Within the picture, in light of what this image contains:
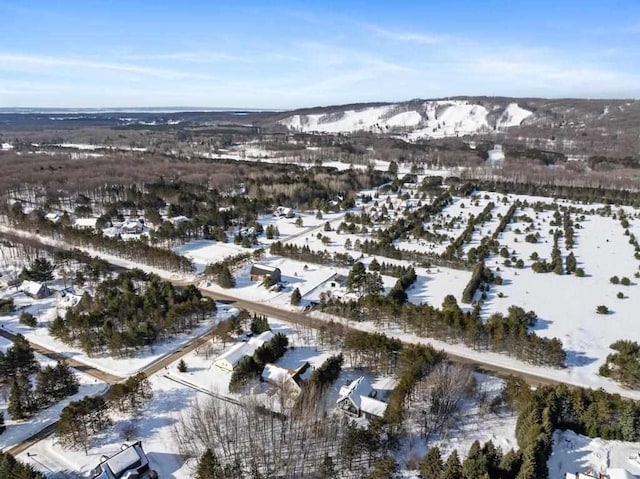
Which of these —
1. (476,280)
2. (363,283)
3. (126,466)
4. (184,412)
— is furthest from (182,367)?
(476,280)

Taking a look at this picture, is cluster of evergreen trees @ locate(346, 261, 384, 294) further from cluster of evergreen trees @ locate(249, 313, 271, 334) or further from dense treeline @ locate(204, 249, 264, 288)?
dense treeline @ locate(204, 249, 264, 288)

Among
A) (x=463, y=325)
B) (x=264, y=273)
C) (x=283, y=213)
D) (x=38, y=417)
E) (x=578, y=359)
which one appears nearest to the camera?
(x=38, y=417)

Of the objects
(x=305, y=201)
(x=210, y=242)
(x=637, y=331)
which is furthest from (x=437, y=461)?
(x=305, y=201)

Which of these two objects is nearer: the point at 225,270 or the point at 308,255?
the point at 225,270

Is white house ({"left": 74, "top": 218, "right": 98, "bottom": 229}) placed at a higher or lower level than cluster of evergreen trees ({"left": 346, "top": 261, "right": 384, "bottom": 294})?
higher

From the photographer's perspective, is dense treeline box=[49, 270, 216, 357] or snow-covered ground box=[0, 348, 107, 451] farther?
dense treeline box=[49, 270, 216, 357]

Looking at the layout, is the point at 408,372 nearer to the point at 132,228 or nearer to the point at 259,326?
the point at 259,326

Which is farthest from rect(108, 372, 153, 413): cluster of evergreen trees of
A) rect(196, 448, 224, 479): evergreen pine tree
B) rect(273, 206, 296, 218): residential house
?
rect(273, 206, 296, 218): residential house
